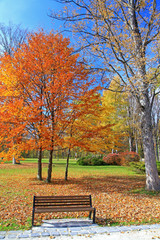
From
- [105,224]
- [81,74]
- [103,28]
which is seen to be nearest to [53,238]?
[105,224]

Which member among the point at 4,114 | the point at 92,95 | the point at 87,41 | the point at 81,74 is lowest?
the point at 4,114

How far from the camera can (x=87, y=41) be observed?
35.3ft

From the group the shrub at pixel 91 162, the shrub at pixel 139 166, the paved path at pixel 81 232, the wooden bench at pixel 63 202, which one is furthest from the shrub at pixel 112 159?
the paved path at pixel 81 232

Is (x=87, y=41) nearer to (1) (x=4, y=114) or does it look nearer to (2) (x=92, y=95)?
(2) (x=92, y=95)

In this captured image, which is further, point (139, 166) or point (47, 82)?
point (139, 166)

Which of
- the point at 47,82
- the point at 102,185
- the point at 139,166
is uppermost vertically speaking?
the point at 47,82

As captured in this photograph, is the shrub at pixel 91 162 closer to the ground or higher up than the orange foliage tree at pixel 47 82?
closer to the ground

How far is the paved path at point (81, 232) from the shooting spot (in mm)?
4105

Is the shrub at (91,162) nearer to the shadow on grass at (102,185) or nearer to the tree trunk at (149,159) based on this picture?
the shadow on grass at (102,185)

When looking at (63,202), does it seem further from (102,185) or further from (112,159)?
(112,159)

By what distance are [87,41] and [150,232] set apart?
9.70m

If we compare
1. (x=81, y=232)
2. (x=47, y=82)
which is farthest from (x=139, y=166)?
(x=81, y=232)

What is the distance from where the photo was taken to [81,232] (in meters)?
4.38

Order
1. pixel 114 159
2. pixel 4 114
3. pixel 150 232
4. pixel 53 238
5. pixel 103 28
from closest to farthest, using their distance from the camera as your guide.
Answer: pixel 53 238
pixel 150 232
pixel 4 114
pixel 103 28
pixel 114 159
